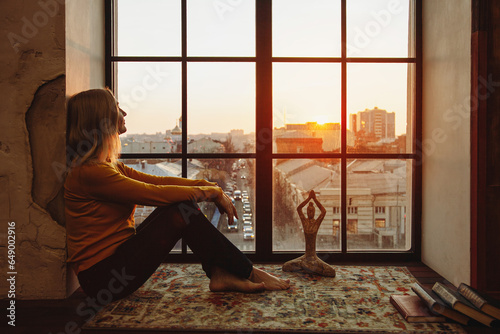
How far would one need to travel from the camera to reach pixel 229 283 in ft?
7.05

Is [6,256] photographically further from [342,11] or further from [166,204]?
[342,11]

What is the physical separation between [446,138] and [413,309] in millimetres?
1209

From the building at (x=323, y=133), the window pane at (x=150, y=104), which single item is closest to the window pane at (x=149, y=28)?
the window pane at (x=150, y=104)

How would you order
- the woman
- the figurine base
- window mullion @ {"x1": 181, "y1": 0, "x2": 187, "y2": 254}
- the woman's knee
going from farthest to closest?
window mullion @ {"x1": 181, "y1": 0, "x2": 187, "y2": 254} < the figurine base < the woman's knee < the woman

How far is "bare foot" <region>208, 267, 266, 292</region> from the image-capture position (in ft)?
7.02

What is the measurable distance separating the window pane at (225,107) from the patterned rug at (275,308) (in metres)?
1.00

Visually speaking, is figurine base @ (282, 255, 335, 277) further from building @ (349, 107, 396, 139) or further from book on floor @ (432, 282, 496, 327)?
building @ (349, 107, 396, 139)

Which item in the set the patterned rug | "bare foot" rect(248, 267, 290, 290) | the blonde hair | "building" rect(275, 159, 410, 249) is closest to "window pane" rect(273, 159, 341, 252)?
"building" rect(275, 159, 410, 249)

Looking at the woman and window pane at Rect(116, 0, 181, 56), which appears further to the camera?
window pane at Rect(116, 0, 181, 56)

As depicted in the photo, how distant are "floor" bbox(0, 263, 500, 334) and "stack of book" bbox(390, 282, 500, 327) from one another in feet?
0.19

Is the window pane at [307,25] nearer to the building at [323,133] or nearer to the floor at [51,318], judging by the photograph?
the building at [323,133]

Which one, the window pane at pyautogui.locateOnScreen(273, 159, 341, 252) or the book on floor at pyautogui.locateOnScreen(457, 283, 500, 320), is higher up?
the window pane at pyautogui.locateOnScreen(273, 159, 341, 252)

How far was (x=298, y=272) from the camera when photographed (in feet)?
8.41

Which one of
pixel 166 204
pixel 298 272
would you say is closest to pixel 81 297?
pixel 166 204
